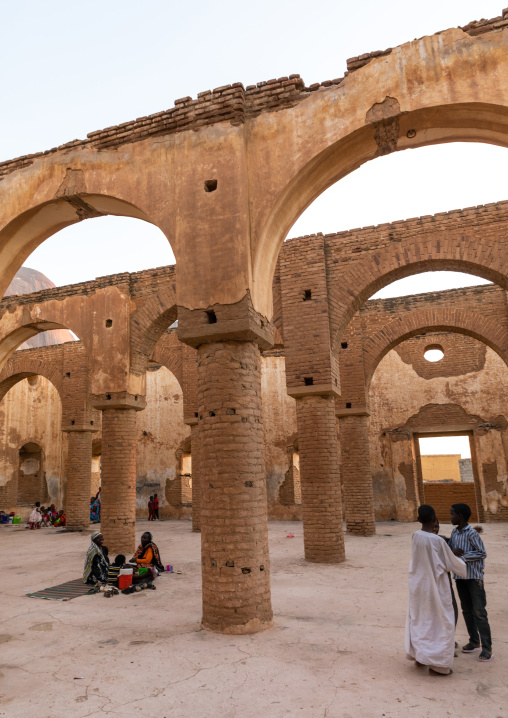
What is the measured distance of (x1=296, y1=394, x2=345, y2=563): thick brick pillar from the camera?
916 centimetres

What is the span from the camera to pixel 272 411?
19.0 metres

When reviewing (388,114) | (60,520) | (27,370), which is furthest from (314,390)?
(27,370)

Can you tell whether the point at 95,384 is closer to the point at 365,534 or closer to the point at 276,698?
the point at 365,534

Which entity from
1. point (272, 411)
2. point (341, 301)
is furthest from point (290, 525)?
point (341, 301)

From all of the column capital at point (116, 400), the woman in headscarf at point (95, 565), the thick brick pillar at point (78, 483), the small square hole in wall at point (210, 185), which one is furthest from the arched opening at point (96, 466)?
the small square hole in wall at point (210, 185)

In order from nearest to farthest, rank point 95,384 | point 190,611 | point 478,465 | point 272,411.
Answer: point 190,611, point 95,384, point 478,465, point 272,411

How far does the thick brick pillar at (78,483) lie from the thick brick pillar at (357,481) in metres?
7.89

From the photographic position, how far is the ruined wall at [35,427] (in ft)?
68.8

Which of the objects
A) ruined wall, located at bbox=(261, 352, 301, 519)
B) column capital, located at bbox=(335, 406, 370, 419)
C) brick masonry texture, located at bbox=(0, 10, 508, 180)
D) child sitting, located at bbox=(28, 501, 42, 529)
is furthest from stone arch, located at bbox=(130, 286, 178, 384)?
child sitting, located at bbox=(28, 501, 42, 529)

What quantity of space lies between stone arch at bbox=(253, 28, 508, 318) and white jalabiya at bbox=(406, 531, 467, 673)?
3.13 m

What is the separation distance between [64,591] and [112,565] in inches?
28.5

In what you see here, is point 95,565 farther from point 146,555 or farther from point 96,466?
point 96,466

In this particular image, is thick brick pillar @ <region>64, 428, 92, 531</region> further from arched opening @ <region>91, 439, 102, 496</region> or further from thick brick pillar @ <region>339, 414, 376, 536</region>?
thick brick pillar @ <region>339, 414, 376, 536</region>

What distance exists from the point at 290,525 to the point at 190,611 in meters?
10.9
